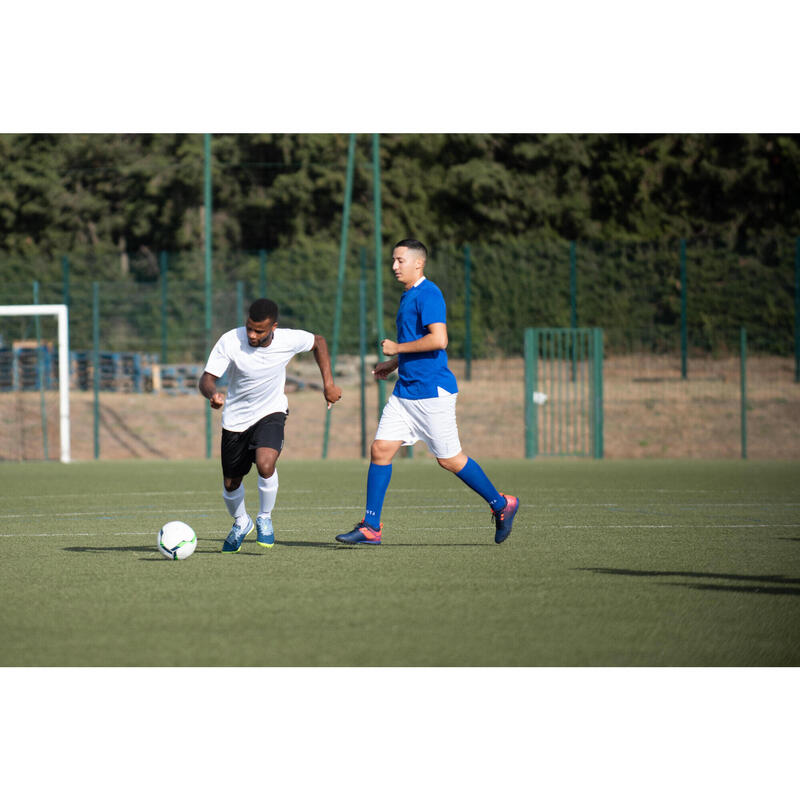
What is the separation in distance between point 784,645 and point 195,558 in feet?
14.9

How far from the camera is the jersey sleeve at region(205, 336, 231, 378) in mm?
9539

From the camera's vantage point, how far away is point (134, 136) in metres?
43.5

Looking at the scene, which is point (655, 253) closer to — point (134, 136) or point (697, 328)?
point (697, 328)

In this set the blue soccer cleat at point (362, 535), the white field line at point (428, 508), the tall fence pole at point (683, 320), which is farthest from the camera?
the tall fence pole at point (683, 320)

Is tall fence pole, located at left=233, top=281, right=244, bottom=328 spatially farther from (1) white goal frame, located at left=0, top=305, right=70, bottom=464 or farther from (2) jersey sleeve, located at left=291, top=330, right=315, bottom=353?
(2) jersey sleeve, located at left=291, top=330, right=315, bottom=353

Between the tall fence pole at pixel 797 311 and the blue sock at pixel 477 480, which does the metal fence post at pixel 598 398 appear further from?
the blue sock at pixel 477 480

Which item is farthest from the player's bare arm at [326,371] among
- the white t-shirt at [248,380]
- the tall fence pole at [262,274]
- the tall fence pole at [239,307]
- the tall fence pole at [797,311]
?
the tall fence pole at [262,274]

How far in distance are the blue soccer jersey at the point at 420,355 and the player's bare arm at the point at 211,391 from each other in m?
1.26

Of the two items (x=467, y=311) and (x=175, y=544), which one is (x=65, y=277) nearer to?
(x=467, y=311)

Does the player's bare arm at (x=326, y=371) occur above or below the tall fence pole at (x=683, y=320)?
below

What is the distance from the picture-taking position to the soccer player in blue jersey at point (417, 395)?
31.4 feet

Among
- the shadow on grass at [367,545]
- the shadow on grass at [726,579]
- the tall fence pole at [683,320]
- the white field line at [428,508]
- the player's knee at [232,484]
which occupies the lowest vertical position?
the white field line at [428,508]

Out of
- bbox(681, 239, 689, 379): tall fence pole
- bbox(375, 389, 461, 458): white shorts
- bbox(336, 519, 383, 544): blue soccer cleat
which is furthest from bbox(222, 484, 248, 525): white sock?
bbox(681, 239, 689, 379): tall fence pole

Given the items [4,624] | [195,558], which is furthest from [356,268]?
[4,624]
